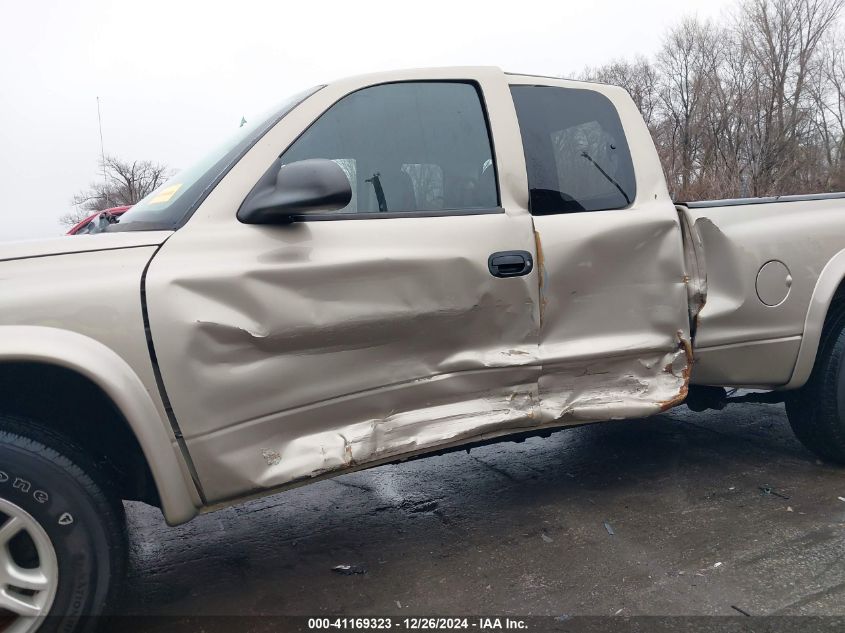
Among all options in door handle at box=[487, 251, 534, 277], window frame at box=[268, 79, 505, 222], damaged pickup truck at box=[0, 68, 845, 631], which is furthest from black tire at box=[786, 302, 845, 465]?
window frame at box=[268, 79, 505, 222]

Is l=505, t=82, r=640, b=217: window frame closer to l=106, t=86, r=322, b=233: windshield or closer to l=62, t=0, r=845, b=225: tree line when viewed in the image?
l=106, t=86, r=322, b=233: windshield

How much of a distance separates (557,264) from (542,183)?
368 mm

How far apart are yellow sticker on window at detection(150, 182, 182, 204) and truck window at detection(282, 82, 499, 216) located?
1.41ft

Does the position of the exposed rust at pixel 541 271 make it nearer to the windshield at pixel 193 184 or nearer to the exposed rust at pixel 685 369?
the exposed rust at pixel 685 369

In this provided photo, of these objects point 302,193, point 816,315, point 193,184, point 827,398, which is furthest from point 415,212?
Result: point 827,398

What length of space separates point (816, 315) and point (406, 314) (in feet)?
6.78

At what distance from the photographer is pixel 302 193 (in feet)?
7.30

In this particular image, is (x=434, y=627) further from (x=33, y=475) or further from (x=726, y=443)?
(x=726, y=443)

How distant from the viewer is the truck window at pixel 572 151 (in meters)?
2.90

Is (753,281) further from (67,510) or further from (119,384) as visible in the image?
(67,510)

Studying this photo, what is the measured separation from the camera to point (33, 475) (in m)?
1.92

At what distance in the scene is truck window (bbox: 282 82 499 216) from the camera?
258 cm

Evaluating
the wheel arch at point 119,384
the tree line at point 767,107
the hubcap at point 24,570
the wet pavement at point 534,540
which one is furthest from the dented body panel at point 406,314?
the tree line at point 767,107

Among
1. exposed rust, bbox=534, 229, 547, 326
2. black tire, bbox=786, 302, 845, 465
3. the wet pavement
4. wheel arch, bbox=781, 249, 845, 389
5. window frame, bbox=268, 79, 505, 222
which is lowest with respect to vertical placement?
the wet pavement
